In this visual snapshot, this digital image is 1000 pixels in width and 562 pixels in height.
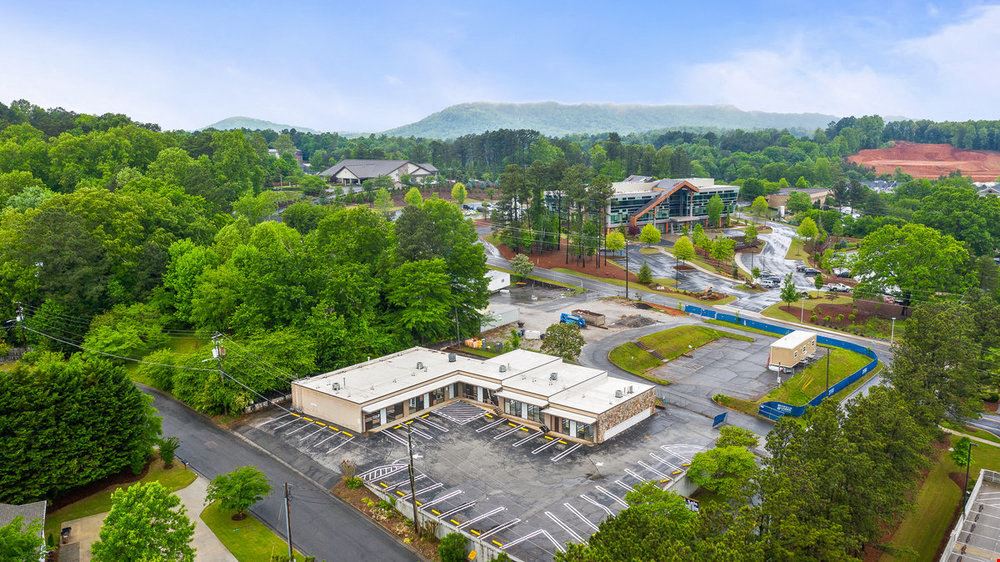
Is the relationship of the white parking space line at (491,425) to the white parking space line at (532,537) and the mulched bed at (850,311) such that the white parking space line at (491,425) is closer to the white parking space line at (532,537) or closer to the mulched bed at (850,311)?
the white parking space line at (532,537)

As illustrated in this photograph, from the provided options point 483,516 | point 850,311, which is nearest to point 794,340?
point 850,311

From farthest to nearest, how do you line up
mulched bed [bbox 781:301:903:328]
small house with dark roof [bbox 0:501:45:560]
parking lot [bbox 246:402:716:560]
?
mulched bed [bbox 781:301:903:328], parking lot [bbox 246:402:716:560], small house with dark roof [bbox 0:501:45:560]

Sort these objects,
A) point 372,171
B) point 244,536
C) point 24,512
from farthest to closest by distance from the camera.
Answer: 1. point 372,171
2. point 244,536
3. point 24,512

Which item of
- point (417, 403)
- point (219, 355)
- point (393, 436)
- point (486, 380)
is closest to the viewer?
point (393, 436)

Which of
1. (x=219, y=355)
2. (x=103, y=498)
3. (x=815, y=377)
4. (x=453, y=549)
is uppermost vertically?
(x=219, y=355)

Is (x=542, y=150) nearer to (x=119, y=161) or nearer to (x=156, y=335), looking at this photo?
(x=119, y=161)

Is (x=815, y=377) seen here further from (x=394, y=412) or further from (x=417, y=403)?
(x=394, y=412)

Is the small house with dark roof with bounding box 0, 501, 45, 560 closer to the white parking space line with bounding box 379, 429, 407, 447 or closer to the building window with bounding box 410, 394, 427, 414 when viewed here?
the white parking space line with bounding box 379, 429, 407, 447

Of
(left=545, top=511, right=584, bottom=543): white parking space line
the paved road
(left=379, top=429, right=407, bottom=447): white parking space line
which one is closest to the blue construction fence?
(left=545, top=511, right=584, bottom=543): white parking space line
